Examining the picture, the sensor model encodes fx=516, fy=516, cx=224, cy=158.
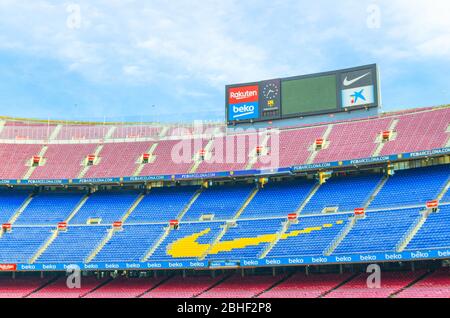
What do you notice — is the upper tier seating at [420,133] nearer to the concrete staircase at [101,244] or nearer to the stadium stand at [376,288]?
the stadium stand at [376,288]

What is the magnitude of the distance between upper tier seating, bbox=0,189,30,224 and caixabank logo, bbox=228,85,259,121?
2464 cm

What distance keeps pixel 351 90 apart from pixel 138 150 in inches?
967

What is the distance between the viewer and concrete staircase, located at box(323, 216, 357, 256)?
3854 cm

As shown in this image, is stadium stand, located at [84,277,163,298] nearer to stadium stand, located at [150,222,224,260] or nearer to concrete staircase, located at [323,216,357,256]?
stadium stand, located at [150,222,224,260]

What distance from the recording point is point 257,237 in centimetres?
4322

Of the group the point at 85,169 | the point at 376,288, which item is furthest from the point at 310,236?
the point at 85,169

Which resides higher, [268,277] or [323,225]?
[323,225]

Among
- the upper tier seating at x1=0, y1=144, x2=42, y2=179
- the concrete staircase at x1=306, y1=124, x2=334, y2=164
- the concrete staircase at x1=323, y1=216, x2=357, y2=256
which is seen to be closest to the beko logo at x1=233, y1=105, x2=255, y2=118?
the concrete staircase at x1=306, y1=124, x2=334, y2=164
